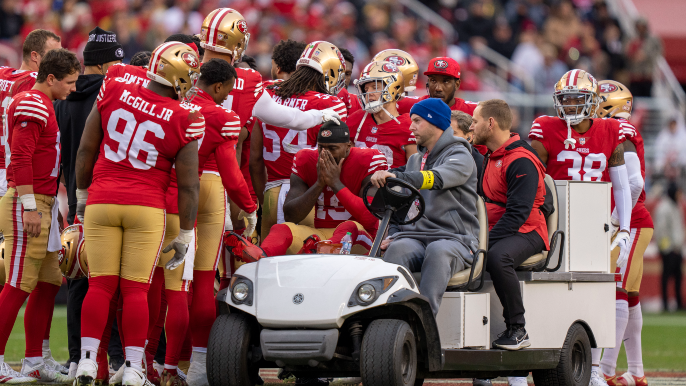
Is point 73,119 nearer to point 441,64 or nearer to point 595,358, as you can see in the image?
point 441,64

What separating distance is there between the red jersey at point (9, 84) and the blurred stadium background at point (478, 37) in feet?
27.0

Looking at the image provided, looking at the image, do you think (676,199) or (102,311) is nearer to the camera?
(102,311)

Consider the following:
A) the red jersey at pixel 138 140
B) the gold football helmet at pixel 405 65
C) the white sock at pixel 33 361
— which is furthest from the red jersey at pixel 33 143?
the gold football helmet at pixel 405 65

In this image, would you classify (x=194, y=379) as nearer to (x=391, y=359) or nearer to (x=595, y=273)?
(x=391, y=359)

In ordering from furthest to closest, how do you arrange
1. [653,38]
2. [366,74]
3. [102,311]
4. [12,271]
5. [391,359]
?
[653,38] < [366,74] < [12,271] < [102,311] < [391,359]

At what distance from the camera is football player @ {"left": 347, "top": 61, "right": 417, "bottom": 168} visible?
288 inches

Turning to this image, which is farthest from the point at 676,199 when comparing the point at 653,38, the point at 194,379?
the point at 194,379

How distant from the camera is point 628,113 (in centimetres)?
859

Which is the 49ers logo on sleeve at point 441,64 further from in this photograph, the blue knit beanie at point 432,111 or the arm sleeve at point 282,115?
the blue knit beanie at point 432,111

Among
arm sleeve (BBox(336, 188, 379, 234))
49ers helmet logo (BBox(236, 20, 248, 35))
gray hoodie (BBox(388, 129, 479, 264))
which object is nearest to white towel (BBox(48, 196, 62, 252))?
49ers helmet logo (BBox(236, 20, 248, 35))

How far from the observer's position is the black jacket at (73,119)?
7043mm

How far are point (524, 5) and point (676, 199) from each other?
5.70 m

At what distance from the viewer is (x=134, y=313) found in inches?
226

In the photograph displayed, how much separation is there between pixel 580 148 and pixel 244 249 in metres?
2.96
